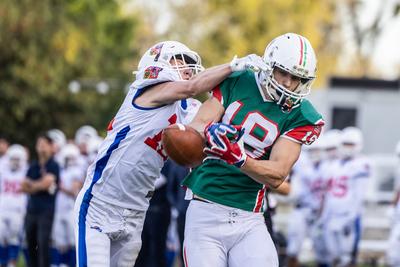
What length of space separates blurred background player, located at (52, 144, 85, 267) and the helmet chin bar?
8.07 meters

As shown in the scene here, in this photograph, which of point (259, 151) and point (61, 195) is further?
point (61, 195)

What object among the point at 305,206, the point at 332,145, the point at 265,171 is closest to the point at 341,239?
the point at 305,206

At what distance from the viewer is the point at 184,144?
6.20 m

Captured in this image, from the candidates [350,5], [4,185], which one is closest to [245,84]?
[4,185]

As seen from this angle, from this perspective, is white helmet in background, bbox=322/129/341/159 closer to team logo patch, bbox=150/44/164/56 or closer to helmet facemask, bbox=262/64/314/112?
team logo patch, bbox=150/44/164/56

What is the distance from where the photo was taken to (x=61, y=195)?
14773 millimetres

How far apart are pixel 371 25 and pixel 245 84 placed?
37.9m

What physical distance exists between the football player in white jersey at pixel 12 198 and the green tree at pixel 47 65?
8.51 meters

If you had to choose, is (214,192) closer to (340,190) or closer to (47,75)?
(340,190)

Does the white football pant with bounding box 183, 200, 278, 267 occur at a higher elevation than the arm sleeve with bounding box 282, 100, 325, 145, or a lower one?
lower

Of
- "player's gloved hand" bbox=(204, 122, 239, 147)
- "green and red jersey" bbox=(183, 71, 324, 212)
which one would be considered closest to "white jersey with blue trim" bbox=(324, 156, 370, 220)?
"green and red jersey" bbox=(183, 71, 324, 212)

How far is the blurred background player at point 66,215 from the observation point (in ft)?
47.6

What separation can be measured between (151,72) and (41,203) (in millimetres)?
6391

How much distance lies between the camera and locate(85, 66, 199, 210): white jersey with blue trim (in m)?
6.97
